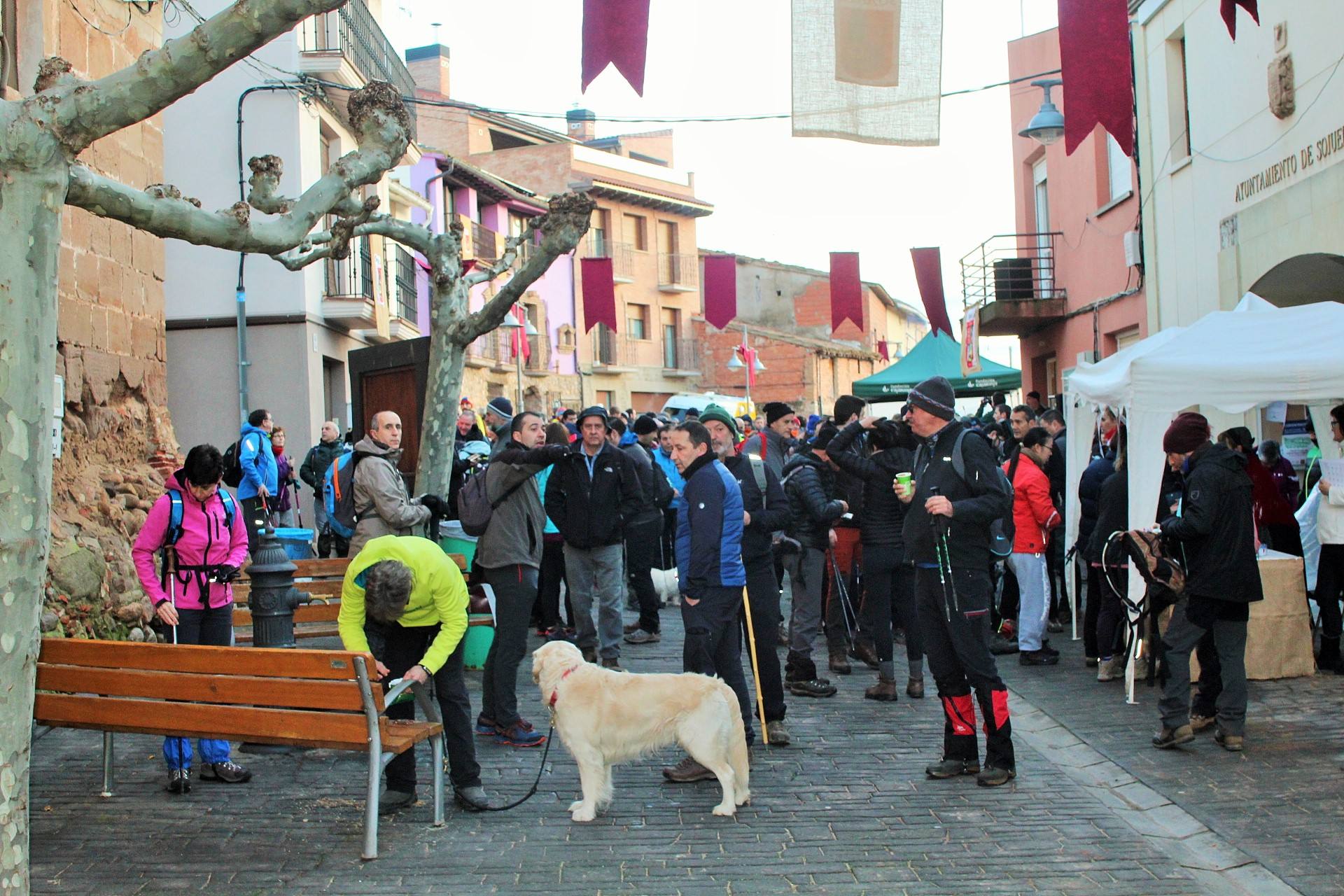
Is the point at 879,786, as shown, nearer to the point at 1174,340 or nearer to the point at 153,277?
the point at 1174,340

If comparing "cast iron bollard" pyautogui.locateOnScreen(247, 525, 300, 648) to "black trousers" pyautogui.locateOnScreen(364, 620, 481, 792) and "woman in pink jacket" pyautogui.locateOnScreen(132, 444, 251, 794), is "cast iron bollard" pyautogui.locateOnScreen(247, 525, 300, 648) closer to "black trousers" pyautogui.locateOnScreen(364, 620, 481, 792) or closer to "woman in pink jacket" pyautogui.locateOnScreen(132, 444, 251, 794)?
"woman in pink jacket" pyautogui.locateOnScreen(132, 444, 251, 794)

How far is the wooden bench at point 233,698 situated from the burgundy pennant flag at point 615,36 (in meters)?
3.28

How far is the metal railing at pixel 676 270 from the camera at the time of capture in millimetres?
48878

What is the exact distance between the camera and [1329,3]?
1127cm

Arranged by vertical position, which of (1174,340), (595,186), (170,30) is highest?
(595,186)

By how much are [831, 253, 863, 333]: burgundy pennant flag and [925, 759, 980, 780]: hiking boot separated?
1317 centimetres

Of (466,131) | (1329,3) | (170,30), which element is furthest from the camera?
(466,131)

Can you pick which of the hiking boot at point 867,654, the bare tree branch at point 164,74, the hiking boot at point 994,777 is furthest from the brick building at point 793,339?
the bare tree branch at point 164,74

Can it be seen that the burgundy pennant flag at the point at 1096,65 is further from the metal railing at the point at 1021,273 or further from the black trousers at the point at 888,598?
the metal railing at the point at 1021,273

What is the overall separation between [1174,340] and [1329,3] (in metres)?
4.63

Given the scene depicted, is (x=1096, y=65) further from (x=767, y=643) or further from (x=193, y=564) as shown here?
(x=193, y=564)

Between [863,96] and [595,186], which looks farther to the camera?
[595,186]

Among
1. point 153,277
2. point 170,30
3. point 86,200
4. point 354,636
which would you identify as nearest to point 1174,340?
point 354,636

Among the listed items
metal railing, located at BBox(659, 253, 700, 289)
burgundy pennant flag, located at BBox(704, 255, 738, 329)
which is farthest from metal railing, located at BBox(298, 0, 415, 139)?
metal railing, located at BBox(659, 253, 700, 289)
